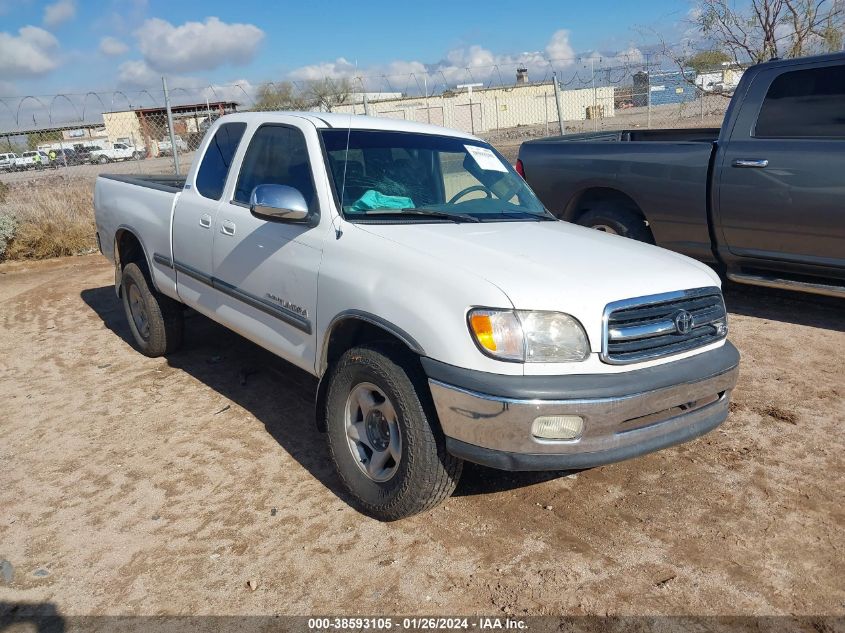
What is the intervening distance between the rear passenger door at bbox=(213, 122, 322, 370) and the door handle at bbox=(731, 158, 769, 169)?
3.71 meters

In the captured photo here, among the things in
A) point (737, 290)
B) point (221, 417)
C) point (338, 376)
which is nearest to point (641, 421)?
point (338, 376)

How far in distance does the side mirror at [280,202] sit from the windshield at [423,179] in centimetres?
23

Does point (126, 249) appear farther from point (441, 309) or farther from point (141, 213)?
point (441, 309)

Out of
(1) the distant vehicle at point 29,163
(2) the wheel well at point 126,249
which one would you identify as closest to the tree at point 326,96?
(2) the wheel well at point 126,249

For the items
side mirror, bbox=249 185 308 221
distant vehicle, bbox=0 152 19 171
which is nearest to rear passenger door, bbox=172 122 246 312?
side mirror, bbox=249 185 308 221

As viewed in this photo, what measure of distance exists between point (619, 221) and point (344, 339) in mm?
4092

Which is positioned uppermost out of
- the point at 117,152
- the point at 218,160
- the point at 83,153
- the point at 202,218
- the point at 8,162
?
the point at 117,152

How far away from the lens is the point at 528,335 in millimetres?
2805

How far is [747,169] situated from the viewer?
576cm

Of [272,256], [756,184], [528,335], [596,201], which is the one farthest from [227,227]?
[756,184]

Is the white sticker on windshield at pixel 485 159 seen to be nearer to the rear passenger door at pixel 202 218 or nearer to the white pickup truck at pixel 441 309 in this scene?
the white pickup truck at pixel 441 309

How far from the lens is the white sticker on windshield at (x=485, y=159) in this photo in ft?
14.8

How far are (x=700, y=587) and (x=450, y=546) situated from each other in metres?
1.03

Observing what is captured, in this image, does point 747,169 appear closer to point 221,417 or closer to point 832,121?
point 832,121
